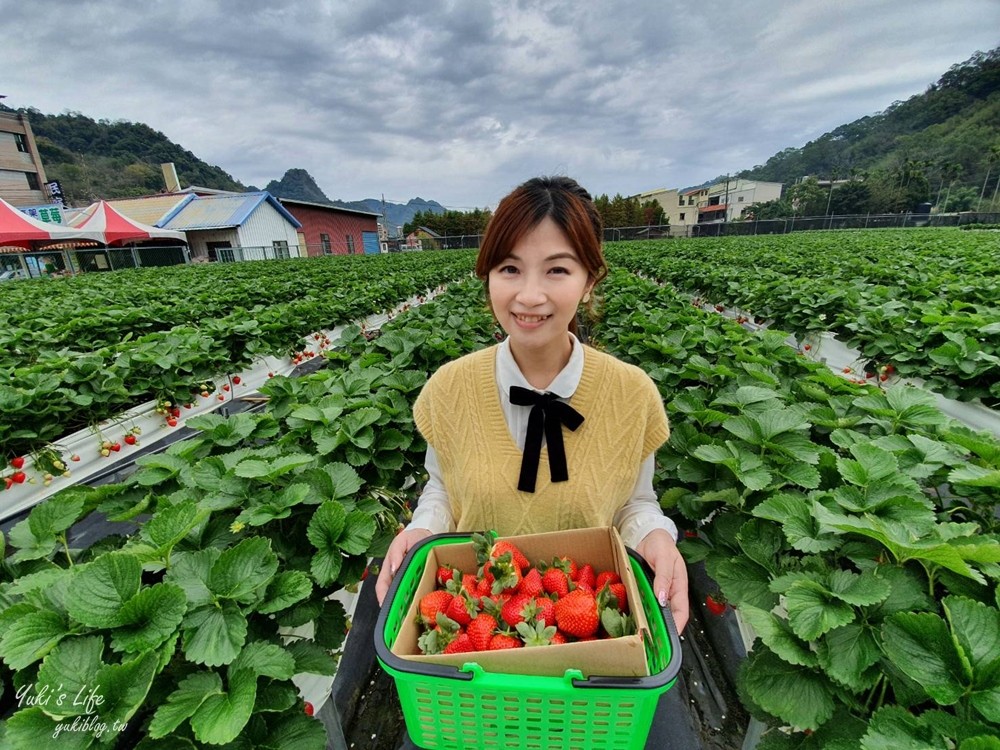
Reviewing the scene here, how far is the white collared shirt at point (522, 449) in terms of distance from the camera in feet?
4.40

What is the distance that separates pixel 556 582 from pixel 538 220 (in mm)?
895

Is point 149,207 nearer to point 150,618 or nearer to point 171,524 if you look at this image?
point 171,524

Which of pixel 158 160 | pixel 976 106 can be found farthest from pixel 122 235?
pixel 976 106

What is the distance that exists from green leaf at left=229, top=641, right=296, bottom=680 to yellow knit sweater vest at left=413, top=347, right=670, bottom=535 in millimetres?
617

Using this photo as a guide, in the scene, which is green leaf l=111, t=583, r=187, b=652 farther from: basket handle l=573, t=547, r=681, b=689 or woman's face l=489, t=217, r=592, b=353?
woman's face l=489, t=217, r=592, b=353

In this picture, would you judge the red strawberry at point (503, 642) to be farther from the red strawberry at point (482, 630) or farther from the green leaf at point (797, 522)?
the green leaf at point (797, 522)

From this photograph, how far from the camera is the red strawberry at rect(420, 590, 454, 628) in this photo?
1025 mm

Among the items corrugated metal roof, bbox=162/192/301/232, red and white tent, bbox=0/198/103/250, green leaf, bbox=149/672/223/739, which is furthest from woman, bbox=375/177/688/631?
corrugated metal roof, bbox=162/192/301/232

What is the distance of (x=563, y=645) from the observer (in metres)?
0.80

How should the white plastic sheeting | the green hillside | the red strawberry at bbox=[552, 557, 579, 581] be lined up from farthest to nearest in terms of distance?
the green hillside, the white plastic sheeting, the red strawberry at bbox=[552, 557, 579, 581]

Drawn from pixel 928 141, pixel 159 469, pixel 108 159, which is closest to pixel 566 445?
pixel 159 469

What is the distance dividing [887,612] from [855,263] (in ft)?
29.3

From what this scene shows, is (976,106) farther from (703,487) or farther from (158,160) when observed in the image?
(158,160)

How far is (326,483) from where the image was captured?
1357 mm
